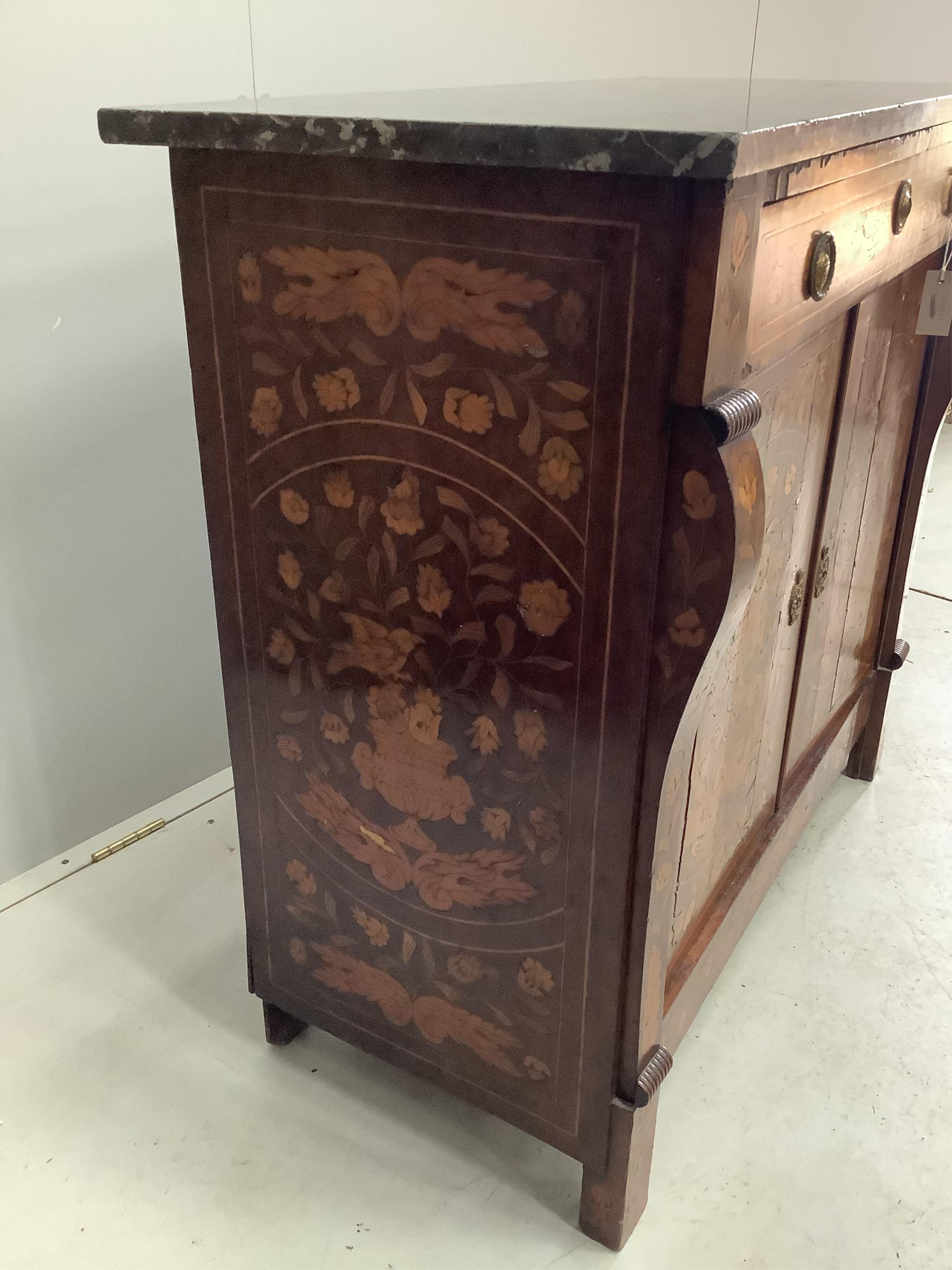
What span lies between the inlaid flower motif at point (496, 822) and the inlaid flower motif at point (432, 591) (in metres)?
0.23

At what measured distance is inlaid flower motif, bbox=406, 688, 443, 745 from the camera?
1.23 m

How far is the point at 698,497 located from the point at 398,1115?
40.6 inches

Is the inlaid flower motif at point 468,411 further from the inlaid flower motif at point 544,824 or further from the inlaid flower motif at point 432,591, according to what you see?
the inlaid flower motif at point 544,824

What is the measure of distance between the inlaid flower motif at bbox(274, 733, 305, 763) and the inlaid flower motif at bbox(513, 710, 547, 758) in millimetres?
335

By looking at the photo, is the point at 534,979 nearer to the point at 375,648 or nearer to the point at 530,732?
the point at 530,732

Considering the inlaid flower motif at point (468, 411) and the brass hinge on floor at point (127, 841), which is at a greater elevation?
the inlaid flower motif at point (468, 411)

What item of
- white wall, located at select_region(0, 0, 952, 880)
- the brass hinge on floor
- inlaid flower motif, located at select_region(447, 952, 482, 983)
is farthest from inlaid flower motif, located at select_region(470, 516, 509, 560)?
the brass hinge on floor

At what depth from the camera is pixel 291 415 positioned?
120 cm

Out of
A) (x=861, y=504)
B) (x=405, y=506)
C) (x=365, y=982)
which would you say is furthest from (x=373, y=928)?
(x=861, y=504)

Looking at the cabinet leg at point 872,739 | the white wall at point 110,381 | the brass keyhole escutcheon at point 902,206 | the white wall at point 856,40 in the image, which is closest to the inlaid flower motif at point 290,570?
the white wall at point 110,381

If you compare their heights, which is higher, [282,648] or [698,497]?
[698,497]

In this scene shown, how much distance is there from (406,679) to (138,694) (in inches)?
40.2

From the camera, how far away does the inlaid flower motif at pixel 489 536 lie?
1097 mm

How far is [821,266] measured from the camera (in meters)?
1.15
